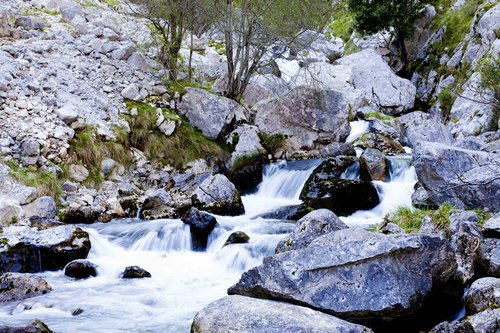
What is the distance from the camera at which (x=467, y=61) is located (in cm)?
1991

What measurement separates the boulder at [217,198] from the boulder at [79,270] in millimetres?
3735

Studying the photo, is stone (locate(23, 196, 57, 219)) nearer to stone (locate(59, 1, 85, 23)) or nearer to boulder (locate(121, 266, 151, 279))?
boulder (locate(121, 266, 151, 279))

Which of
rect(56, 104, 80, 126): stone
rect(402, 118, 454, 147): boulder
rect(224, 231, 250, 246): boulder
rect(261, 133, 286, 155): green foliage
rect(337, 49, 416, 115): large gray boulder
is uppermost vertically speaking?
rect(337, 49, 416, 115): large gray boulder

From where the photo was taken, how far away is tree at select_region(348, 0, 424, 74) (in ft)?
75.7

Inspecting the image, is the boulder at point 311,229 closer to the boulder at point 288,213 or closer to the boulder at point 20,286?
the boulder at point 288,213

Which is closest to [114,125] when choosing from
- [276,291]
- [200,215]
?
[200,215]

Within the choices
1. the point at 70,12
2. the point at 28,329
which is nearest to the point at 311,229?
the point at 28,329

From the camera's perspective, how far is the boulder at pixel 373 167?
13.3 m

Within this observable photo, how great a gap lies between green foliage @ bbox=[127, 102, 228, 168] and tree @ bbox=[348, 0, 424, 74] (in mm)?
13380

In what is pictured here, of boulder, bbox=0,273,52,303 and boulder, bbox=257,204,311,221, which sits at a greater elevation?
boulder, bbox=257,204,311,221

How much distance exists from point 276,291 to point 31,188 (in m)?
7.00

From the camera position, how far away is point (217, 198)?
1176cm

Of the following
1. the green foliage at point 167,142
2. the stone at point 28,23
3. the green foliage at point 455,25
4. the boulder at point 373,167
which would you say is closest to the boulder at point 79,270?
the green foliage at point 167,142

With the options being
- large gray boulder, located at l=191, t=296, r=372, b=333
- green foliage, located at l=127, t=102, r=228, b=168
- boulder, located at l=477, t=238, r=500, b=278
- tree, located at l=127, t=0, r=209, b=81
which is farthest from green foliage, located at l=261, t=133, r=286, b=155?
large gray boulder, located at l=191, t=296, r=372, b=333
